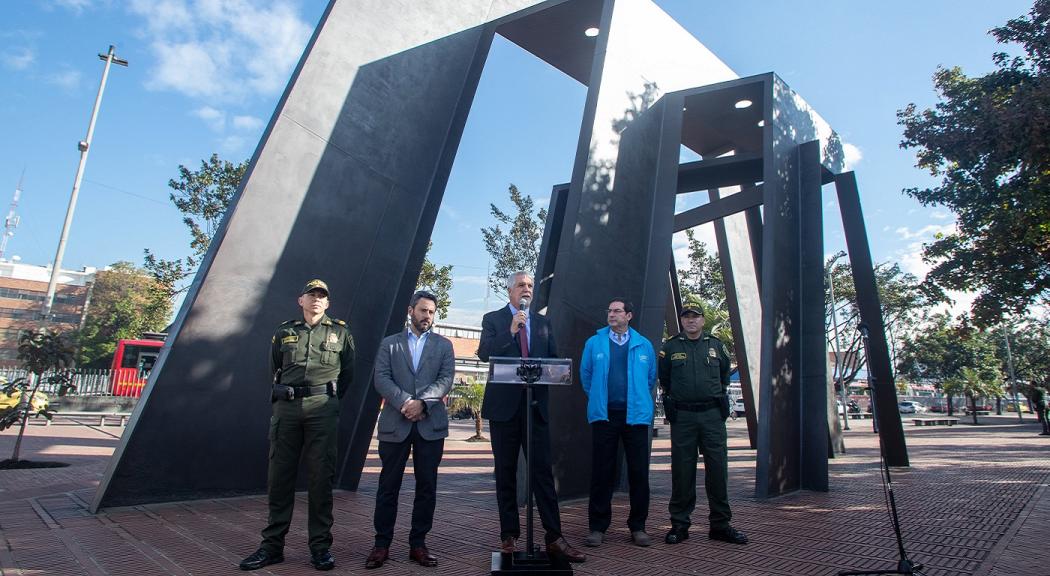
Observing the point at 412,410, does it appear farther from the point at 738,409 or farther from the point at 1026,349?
the point at 1026,349

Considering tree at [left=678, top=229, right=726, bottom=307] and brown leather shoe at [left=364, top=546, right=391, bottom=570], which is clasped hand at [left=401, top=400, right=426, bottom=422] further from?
tree at [left=678, top=229, right=726, bottom=307]

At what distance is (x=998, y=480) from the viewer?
304 inches

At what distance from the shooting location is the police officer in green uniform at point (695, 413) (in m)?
4.36

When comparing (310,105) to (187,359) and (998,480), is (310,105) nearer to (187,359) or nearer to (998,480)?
(187,359)

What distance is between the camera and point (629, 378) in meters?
4.40

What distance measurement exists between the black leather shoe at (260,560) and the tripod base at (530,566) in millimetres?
1338

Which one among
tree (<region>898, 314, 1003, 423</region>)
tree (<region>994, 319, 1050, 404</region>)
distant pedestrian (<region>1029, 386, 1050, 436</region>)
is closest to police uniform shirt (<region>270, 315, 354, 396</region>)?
distant pedestrian (<region>1029, 386, 1050, 436</region>)

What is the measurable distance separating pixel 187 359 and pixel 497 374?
11.0ft

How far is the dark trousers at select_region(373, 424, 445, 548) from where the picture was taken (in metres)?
3.58

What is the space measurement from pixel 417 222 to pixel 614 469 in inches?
151

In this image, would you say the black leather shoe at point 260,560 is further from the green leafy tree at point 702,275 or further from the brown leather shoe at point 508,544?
the green leafy tree at point 702,275

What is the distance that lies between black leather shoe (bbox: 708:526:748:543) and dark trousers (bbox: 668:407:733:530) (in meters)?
0.03

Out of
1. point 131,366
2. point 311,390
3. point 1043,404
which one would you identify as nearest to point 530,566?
point 311,390

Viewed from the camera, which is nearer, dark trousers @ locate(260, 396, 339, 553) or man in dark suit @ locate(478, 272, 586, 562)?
dark trousers @ locate(260, 396, 339, 553)
